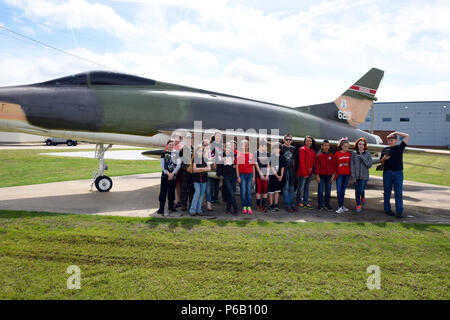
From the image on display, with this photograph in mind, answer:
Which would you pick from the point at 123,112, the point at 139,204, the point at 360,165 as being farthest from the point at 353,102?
the point at 139,204

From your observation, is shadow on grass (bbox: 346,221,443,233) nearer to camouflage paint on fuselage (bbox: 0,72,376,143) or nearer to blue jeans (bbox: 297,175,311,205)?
blue jeans (bbox: 297,175,311,205)

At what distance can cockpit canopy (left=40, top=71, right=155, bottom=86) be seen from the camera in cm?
761

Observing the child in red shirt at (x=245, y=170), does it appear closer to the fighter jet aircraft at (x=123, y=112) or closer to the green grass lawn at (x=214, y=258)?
the green grass lawn at (x=214, y=258)

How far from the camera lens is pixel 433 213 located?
281 inches

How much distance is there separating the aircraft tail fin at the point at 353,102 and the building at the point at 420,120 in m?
52.8

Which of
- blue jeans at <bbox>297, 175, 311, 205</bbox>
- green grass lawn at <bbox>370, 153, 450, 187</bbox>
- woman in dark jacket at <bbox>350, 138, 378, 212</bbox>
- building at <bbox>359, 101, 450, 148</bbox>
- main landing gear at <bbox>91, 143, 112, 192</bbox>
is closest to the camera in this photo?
woman in dark jacket at <bbox>350, 138, 378, 212</bbox>

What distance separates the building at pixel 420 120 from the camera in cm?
5928

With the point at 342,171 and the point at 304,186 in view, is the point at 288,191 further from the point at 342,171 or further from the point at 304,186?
the point at 342,171

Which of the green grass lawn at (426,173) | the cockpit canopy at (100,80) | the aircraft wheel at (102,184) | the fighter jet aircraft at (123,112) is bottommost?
the green grass lawn at (426,173)

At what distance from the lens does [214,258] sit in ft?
13.2

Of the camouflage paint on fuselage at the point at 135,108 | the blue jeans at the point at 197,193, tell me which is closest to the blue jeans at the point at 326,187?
the camouflage paint on fuselage at the point at 135,108

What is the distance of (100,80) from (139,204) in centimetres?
382

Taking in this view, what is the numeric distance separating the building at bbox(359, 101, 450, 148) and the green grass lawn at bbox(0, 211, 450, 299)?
62.5 meters

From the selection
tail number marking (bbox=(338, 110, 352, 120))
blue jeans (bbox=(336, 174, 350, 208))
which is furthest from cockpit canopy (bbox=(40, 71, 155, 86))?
tail number marking (bbox=(338, 110, 352, 120))
